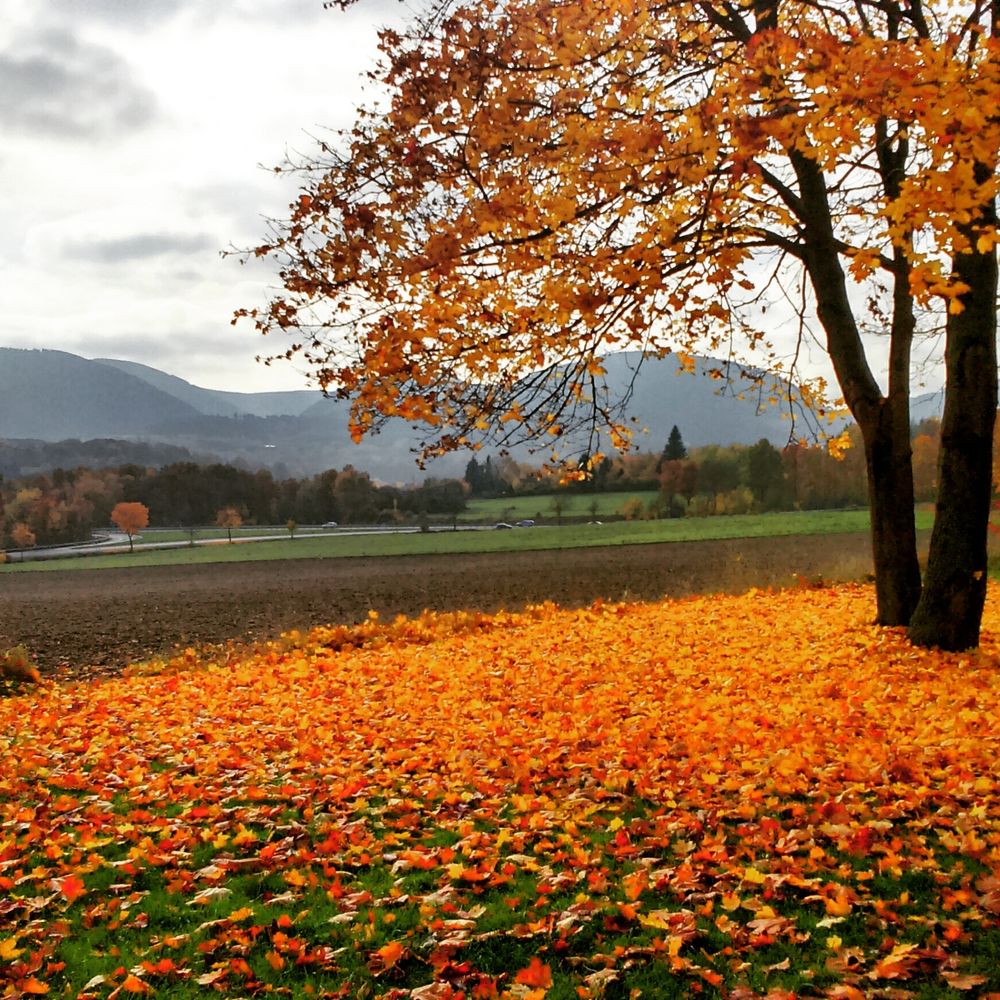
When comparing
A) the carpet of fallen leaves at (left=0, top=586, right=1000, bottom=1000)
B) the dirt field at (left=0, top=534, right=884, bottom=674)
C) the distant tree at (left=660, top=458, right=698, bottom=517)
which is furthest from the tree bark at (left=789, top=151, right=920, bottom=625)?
the distant tree at (left=660, top=458, right=698, bottom=517)

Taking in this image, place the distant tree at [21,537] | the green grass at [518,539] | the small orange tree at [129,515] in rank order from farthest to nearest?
the small orange tree at [129,515], the distant tree at [21,537], the green grass at [518,539]

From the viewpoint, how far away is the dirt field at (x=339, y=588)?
2269 cm

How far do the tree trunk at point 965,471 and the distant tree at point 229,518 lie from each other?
290 feet

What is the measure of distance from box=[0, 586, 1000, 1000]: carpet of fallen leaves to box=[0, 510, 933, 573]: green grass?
40.3m

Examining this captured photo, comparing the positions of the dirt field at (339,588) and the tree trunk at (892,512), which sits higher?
the tree trunk at (892,512)

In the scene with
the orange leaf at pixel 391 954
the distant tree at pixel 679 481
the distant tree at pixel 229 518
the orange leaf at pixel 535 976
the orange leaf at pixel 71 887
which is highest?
the distant tree at pixel 679 481

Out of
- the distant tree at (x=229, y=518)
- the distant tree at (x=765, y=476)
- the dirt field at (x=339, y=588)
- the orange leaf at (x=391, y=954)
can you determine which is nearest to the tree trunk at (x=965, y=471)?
the orange leaf at (x=391, y=954)

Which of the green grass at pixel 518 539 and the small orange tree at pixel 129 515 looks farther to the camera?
the small orange tree at pixel 129 515

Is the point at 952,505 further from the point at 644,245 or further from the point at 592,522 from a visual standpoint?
the point at 592,522

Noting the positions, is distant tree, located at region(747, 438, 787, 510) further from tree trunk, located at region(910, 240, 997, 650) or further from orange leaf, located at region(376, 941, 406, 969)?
orange leaf, located at region(376, 941, 406, 969)

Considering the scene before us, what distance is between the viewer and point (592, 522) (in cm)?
6706

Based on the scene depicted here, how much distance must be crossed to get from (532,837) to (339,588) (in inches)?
1121

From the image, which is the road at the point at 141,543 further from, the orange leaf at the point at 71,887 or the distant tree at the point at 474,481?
the orange leaf at the point at 71,887

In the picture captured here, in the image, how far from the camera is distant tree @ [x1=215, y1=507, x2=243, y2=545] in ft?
304
